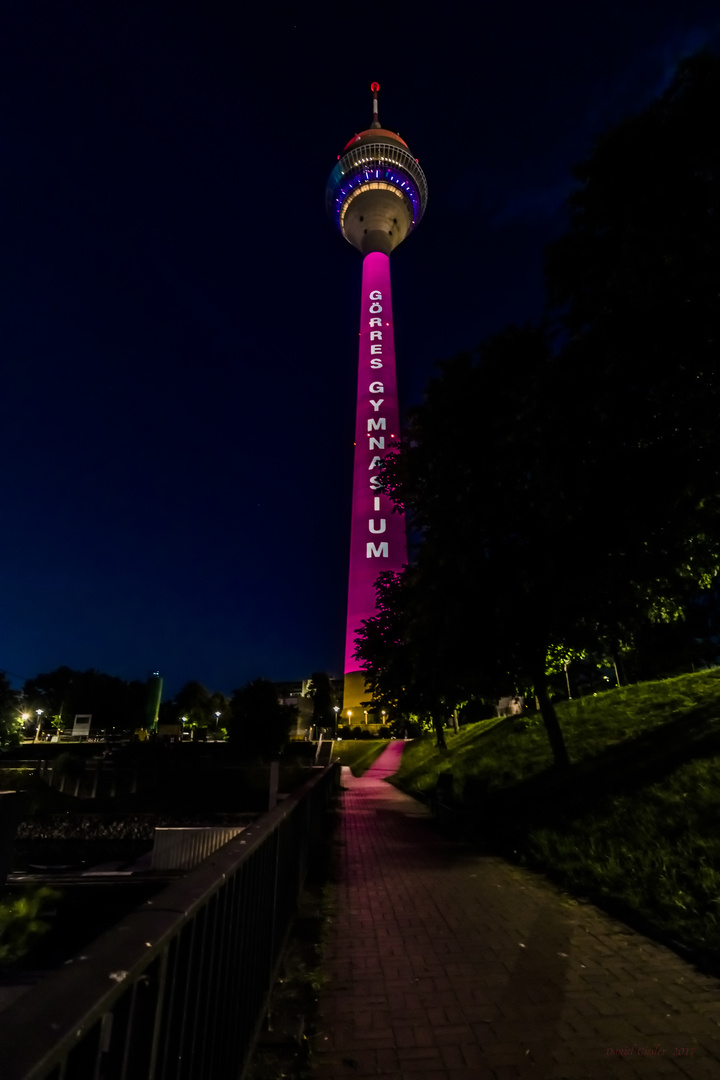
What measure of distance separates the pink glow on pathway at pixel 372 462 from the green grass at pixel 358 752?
1316 cm

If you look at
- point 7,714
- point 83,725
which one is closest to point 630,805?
point 7,714

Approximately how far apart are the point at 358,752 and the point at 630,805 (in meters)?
39.3

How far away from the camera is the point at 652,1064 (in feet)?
11.1

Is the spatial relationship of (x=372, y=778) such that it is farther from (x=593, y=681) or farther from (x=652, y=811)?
(x=593, y=681)

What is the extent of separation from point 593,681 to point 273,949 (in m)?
55.2

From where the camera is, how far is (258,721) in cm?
4800

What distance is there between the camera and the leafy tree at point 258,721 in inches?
1859

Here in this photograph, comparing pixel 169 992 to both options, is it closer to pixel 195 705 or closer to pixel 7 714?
pixel 7 714

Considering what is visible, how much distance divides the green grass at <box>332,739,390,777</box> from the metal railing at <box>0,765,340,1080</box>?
33012 mm

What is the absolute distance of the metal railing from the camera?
1.14 m

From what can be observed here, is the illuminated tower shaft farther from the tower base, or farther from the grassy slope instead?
the grassy slope

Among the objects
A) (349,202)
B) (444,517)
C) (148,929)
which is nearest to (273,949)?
(148,929)

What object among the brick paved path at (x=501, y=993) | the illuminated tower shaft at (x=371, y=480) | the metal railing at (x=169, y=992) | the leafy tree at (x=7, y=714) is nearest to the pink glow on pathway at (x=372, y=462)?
the illuminated tower shaft at (x=371, y=480)

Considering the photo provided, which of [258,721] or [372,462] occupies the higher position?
[372,462]
